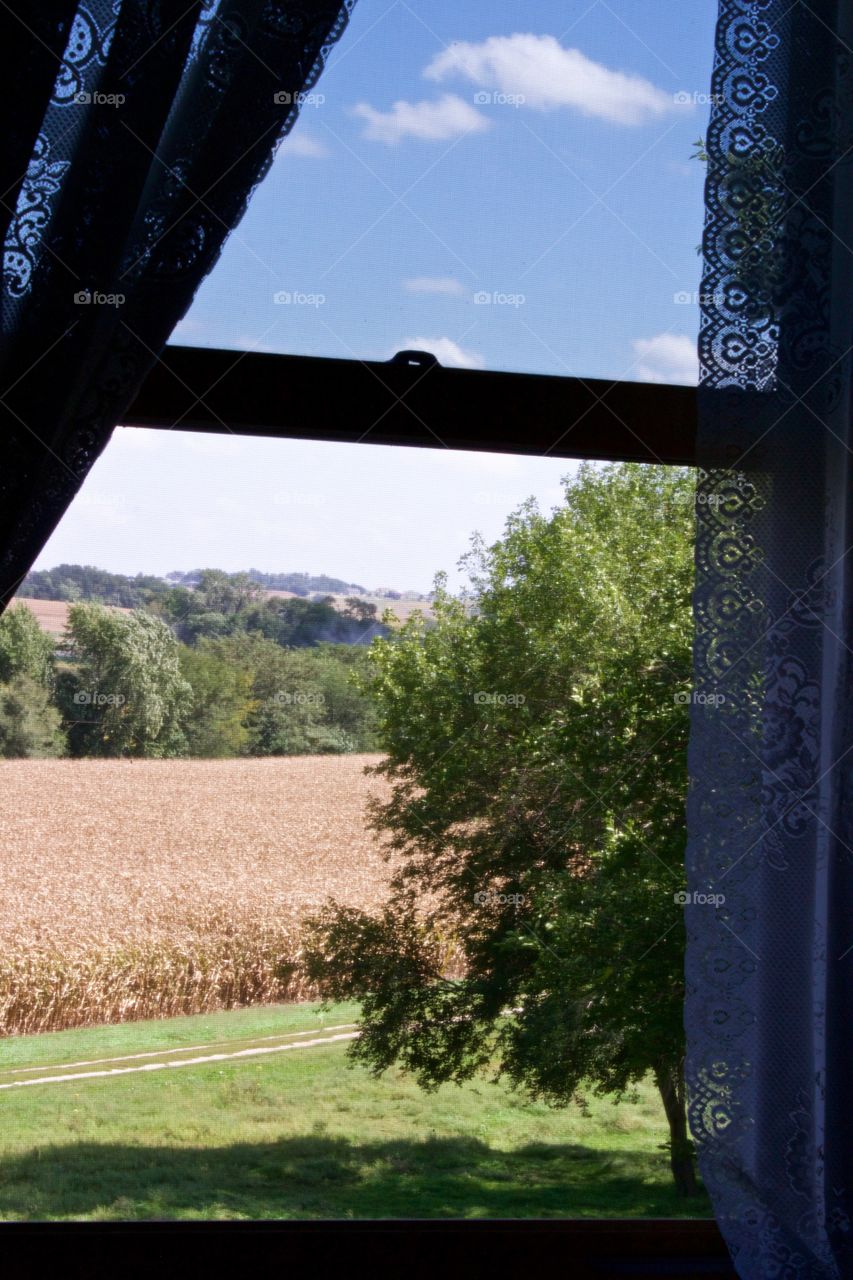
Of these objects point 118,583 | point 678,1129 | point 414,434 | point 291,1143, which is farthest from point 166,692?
point 678,1129

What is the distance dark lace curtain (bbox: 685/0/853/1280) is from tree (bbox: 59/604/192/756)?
29.3 inches

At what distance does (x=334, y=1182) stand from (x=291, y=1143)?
0.08 m

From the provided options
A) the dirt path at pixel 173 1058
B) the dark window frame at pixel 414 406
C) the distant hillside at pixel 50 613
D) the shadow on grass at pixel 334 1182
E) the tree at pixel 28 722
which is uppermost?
the dark window frame at pixel 414 406

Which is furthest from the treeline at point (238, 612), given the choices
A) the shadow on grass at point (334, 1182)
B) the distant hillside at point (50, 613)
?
the shadow on grass at point (334, 1182)

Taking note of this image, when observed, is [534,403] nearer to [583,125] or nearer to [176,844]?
[583,125]

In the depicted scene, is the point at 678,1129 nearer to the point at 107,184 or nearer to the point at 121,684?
the point at 121,684

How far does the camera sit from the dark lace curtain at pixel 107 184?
41.5 inches

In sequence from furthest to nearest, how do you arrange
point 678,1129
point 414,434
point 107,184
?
point 678,1129, point 414,434, point 107,184

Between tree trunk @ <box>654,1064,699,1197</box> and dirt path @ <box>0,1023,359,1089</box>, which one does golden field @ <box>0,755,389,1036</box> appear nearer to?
dirt path @ <box>0,1023,359,1089</box>

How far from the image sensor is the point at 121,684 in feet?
4.85

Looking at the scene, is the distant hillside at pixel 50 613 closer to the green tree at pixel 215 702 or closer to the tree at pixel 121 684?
the tree at pixel 121 684

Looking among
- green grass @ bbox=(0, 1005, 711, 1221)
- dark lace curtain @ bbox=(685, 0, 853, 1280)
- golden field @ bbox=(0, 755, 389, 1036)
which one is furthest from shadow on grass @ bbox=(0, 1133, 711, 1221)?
dark lace curtain @ bbox=(685, 0, 853, 1280)

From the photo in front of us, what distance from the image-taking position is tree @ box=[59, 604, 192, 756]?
1.46 metres

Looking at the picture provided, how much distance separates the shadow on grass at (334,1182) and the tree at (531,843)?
0.09m
